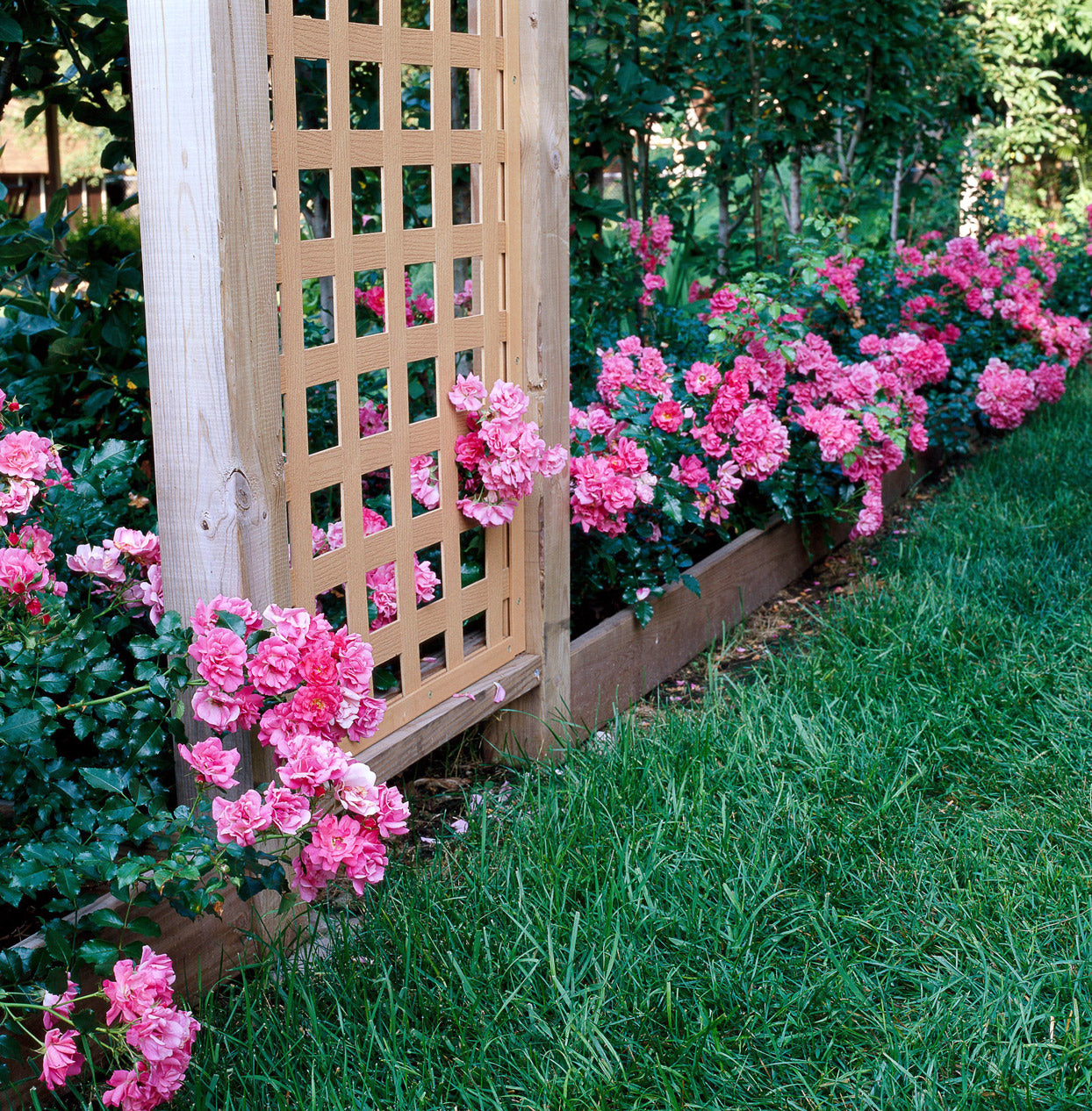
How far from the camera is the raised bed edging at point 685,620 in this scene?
9.62 ft

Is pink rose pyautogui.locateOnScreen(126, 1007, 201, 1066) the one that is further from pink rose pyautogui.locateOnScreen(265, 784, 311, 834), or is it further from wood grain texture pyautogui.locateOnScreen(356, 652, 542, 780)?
wood grain texture pyautogui.locateOnScreen(356, 652, 542, 780)

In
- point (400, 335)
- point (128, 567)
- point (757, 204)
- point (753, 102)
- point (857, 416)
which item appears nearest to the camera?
point (128, 567)

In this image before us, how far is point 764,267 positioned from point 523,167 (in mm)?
2620

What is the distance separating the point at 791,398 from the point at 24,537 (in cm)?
264

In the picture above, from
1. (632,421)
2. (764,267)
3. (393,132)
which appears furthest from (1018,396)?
(393,132)

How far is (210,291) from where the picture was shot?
1642mm

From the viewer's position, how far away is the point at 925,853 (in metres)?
2.17

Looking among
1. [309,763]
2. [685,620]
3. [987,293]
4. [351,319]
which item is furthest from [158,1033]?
[987,293]

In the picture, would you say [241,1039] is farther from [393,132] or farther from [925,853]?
[393,132]

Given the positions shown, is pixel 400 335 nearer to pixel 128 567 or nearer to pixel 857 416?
pixel 128 567

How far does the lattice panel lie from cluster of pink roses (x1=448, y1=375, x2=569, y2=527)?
32 mm

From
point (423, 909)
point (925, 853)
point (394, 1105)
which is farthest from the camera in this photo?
point (925, 853)

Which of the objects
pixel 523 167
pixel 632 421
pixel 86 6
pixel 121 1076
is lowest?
pixel 121 1076

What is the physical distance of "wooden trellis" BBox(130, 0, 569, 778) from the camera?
1630 millimetres
